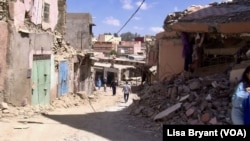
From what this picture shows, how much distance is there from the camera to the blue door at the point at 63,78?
1905 cm

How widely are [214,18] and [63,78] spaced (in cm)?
883

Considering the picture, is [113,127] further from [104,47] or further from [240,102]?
[104,47]

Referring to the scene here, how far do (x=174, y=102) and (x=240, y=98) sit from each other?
24.1 feet

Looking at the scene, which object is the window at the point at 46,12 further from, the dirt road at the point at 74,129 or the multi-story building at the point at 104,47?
the multi-story building at the point at 104,47

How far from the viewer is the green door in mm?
15664

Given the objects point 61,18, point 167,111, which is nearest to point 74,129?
point 167,111

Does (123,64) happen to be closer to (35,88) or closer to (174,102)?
(35,88)

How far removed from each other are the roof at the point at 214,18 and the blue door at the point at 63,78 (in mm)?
5717

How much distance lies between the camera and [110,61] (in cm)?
4378

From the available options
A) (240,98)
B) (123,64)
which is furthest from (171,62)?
(123,64)

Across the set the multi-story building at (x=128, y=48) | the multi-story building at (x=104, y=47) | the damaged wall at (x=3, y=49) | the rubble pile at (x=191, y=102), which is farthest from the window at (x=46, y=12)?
the multi-story building at (x=128, y=48)

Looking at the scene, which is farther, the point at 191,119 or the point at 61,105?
the point at 61,105

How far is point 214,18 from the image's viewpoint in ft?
44.3

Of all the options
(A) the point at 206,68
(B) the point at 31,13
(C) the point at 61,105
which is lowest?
(C) the point at 61,105
